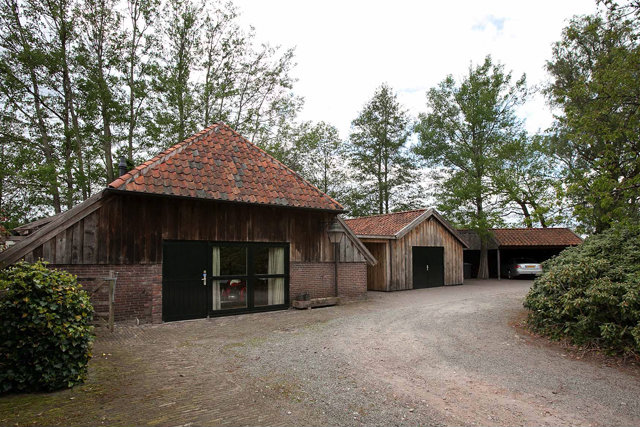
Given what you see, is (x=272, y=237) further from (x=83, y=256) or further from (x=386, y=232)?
(x=386, y=232)

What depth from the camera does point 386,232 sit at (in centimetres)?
1905

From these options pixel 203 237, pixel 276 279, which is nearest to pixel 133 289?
pixel 203 237

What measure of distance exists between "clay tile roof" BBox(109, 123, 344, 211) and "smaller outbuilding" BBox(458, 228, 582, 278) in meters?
16.8

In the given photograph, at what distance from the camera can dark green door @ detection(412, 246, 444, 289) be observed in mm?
19672

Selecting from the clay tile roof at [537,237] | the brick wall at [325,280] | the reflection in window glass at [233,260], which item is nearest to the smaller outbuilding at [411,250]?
the brick wall at [325,280]

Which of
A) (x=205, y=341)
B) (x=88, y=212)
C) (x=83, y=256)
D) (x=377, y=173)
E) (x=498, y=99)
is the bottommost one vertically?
(x=205, y=341)

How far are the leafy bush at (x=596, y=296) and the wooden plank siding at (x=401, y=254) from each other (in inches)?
363

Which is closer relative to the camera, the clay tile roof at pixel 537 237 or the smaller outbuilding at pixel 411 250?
the smaller outbuilding at pixel 411 250

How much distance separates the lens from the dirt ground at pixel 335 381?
14.1ft

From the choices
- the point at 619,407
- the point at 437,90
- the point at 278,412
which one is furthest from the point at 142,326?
the point at 437,90

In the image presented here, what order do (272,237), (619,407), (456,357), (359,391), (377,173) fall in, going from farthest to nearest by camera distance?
(377,173), (272,237), (456,357), (359,391), (619,407)

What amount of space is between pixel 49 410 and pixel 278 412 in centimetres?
268

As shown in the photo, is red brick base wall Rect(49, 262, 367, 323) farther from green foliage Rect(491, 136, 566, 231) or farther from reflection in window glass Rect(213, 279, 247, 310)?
green foliage Rect(491, 136, 566, 231)

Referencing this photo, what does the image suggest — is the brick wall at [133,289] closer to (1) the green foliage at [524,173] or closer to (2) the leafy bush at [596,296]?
(2) the leafy bush at [596,296]
